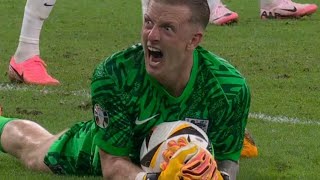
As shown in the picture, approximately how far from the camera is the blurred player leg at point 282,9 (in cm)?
1145

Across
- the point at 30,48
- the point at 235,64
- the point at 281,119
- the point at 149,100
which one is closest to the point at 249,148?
the point at 281,119

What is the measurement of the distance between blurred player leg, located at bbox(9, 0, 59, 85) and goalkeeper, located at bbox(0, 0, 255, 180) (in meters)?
3.19

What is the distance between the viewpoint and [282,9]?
1145 cm

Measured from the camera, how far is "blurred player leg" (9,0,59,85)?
25.9ft

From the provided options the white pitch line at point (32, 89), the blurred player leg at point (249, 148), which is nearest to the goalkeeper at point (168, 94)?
the blurred player leg at point (249, 148)

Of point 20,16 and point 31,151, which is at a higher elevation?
point 31,151

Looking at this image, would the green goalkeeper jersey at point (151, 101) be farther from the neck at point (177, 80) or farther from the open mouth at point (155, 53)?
the open mouth at point (155, 53)

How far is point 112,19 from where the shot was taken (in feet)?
A: 38.6

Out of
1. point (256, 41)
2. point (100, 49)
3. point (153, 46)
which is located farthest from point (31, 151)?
point (256, 41)

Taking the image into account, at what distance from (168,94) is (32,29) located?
3.66 m

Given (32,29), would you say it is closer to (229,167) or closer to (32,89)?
(32,89)

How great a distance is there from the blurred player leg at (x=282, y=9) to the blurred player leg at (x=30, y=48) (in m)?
4.05

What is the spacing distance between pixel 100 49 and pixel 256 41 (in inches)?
63.8

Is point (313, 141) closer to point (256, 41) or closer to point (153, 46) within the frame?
point (153, 46)
